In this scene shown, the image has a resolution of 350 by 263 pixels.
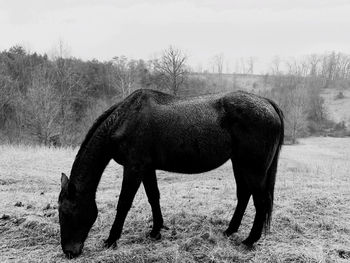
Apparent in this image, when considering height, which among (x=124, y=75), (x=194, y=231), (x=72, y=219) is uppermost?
(x=124, y=75)

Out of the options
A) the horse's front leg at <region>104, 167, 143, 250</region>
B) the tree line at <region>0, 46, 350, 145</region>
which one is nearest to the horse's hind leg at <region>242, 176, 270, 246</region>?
the horse's front leg at <region>104, 167, 143, 250</region>

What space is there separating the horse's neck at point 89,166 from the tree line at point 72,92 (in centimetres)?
1117

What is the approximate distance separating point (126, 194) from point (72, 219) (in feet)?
2.57

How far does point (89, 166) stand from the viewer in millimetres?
4371

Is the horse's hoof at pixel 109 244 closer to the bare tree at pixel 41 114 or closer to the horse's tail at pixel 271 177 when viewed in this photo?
the horse's tail at pixel 271 177

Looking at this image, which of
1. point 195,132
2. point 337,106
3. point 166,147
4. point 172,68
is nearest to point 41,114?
point 172,68

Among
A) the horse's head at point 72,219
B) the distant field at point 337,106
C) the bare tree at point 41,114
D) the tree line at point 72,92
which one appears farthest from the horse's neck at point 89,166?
the distant field at point 337,106

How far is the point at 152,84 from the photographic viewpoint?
48.0m

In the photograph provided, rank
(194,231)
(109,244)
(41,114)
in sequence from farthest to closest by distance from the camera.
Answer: (41,114), (194,231), (109,244)

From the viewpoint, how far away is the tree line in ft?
100

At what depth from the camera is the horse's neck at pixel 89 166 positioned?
433cm

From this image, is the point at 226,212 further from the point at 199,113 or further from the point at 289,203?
the point at 199,113

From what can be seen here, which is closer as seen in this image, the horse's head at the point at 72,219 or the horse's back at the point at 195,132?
the horse's head at the point at 72,219

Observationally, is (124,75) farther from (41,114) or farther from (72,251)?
(72,251)
